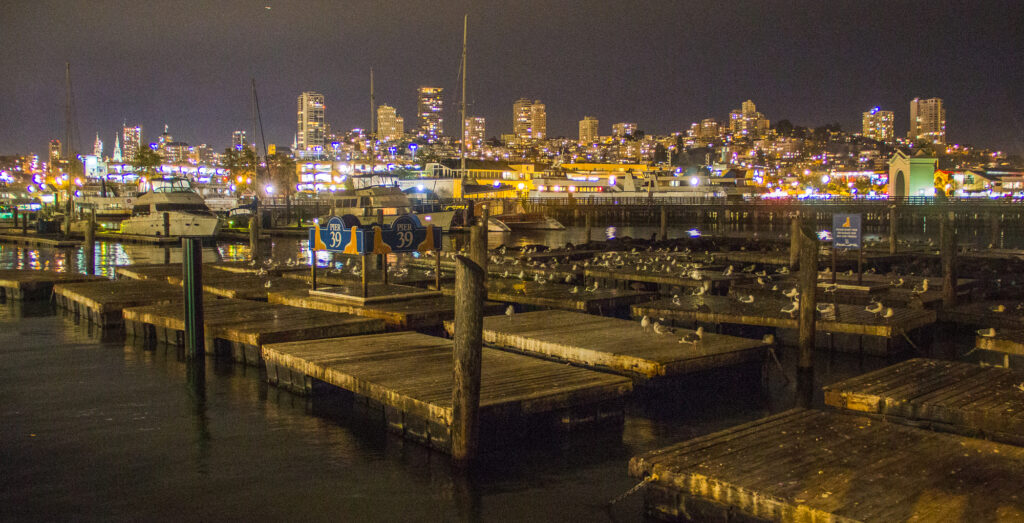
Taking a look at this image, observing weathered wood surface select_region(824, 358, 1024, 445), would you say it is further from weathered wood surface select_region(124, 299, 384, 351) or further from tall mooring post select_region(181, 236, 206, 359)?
tall mooring post select_region(181, 236, 206, 359)

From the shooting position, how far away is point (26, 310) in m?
21.5

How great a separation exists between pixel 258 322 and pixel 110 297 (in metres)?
6.21

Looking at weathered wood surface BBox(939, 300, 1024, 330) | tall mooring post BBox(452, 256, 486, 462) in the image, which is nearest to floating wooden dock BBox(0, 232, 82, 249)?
tall mooring post BBox(452, 256, 486, 462)

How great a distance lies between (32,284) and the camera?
2336 cm

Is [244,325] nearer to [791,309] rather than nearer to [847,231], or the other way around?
[791,309]

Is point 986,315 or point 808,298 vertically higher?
point 808,298

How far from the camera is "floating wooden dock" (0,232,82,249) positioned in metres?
46.4

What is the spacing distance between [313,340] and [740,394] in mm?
7209

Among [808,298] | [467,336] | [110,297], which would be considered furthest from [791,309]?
[110,297]

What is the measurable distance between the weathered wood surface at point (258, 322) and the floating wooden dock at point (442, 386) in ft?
4.13

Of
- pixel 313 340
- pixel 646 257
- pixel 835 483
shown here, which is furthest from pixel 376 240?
pixel 646 257

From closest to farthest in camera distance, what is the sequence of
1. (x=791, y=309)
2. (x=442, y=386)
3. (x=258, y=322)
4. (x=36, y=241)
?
(x=442, y=386) → (x=258, y=322) → (x=791, y=309) → (x=36, y=241)

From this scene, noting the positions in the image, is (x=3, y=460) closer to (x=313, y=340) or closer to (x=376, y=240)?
(x=313, y=340)

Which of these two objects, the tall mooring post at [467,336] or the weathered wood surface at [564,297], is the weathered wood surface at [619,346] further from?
the tall mooring post at [467,336]
